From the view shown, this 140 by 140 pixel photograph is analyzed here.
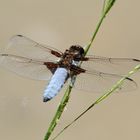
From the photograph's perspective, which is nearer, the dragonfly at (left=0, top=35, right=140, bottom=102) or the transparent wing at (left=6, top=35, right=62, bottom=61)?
the dragonfly at (left=0, top=35, right=140, bottom=102)

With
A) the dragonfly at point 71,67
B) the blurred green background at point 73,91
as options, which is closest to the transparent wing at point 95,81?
the dragonfly at point 71,67

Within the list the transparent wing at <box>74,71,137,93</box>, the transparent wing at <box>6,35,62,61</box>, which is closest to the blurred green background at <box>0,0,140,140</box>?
the transparent wing at <box>6,35,62,61</box>

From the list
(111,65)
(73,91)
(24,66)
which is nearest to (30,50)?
(24,66)

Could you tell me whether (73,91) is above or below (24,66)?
below

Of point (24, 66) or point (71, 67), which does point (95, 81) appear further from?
point (24, 66)

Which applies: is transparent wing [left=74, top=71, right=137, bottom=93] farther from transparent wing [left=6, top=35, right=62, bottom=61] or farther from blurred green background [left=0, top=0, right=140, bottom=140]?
blurred green background [left=0, top=0, right=140, bottom=140]

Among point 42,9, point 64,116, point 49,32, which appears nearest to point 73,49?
point 64,116

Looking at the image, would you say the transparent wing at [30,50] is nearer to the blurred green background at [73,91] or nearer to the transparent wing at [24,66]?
the transparent wing at [24,66]

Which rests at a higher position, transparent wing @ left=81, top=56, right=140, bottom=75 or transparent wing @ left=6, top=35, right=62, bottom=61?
transparent wing @ left=6, top=35, right=62, bottom=61
